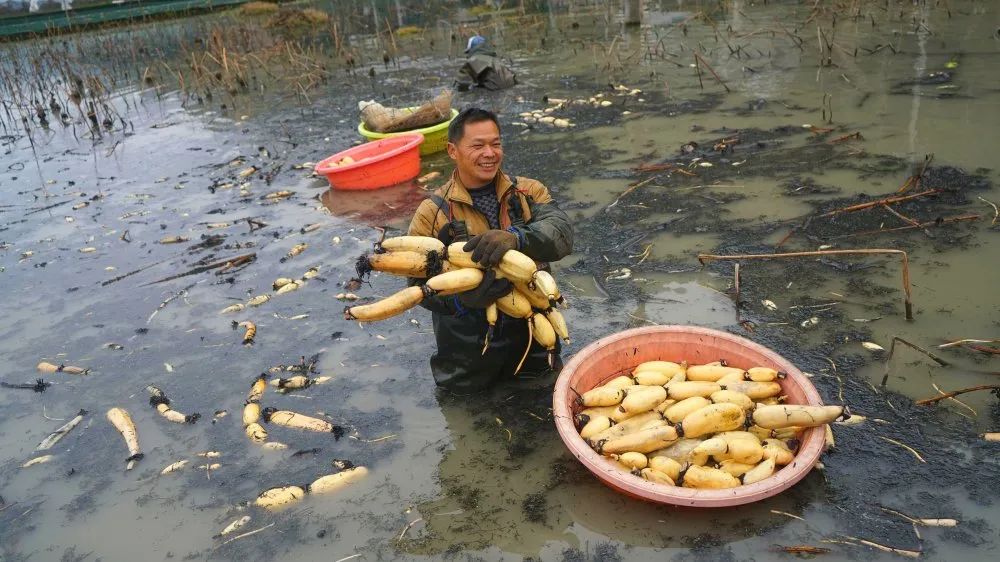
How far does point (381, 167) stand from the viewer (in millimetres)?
7359

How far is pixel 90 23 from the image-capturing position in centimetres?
2523

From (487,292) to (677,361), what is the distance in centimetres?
126

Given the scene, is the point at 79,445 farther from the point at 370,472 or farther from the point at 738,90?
the point at 738,90

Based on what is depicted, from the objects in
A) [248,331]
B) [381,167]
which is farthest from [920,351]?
[381,167]

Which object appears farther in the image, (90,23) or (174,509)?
(90,23)

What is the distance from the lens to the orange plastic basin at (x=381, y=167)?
23.6 ft

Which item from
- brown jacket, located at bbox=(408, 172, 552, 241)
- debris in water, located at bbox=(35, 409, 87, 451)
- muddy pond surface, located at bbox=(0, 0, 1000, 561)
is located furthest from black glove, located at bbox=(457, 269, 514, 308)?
debris in water, located at bbox=(35, 409, 87, 451)

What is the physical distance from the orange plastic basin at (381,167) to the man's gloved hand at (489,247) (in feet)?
14.4

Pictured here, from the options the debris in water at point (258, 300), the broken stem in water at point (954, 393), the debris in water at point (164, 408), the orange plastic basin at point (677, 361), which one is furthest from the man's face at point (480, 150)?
the debris in water at point (258, 300)

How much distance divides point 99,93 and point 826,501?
14.0 meters

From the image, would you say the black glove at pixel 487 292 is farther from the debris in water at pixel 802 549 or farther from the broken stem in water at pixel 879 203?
the broken stem in water at pixel 879 203

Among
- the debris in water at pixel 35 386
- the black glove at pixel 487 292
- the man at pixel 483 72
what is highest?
the man at pixel 483 72

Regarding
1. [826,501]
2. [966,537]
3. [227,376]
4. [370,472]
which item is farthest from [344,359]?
[966,537]

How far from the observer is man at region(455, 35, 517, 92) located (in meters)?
11.3
